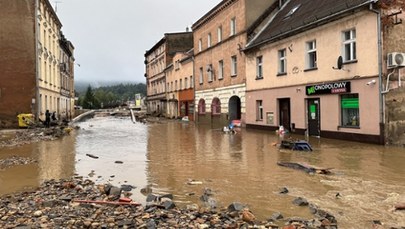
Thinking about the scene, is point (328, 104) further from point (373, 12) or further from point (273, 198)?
point (273, 198)

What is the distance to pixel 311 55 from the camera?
2062 cm

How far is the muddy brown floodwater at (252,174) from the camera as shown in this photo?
6.92 m

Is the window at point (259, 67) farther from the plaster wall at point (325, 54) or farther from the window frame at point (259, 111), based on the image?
the window frame at point (259, 111)

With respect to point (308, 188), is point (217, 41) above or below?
above

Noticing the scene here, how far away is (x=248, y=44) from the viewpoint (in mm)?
27641

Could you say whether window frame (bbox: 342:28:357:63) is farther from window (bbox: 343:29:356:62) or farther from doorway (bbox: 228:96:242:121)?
doorway (bbox: 228:96:242:121)

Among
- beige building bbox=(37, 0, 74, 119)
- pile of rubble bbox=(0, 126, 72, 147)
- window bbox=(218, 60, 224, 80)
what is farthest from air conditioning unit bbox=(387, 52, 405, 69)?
beige building bbox=(37, 0, 74, 119)

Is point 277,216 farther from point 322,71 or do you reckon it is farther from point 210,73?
point 210,73

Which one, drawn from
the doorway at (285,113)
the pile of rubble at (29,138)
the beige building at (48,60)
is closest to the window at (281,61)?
the doorway at (285,113)

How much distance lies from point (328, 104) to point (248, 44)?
1043cm

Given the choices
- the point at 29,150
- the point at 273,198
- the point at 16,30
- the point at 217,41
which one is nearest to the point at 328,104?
the point at 273,198

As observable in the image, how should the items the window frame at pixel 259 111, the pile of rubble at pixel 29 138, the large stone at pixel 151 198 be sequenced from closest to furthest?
the large stone at pixel 151 198
the pile of rubble at pixel 29 138
the window frame at pixel 259 111

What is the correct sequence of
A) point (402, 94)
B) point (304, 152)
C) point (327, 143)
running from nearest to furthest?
point (304, 152)
point (402, 94)
point (327, 143)

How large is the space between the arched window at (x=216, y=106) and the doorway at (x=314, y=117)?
1390cm
